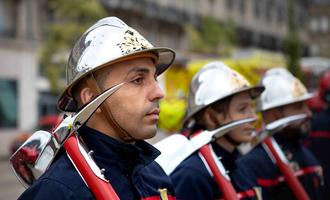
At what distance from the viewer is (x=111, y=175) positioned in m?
2.34

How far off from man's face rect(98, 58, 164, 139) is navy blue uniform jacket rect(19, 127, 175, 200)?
85 mm

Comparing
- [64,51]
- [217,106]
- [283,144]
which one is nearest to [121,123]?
[217,106]

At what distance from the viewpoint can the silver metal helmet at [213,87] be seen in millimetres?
3775

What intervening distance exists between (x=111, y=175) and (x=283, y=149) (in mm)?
2330

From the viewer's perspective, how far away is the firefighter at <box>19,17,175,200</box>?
7.80ft

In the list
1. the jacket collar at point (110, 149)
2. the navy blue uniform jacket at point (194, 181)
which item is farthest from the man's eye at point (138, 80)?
the navy blue uniform jacket at point (194, 181)

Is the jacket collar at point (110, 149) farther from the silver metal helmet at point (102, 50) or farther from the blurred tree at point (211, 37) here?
the blurred tree at point (211, 37)

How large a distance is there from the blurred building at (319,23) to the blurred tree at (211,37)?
105 feet

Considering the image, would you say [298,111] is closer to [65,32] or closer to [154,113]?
[154,113]

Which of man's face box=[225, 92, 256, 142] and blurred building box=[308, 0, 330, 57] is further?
blurred building box=[308, 0, 330, 57]

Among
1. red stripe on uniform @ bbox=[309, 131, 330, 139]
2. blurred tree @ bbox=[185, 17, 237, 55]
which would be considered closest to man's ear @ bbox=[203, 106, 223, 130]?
red stripe on uniform @ bbox=[309, 131, 330, 139]

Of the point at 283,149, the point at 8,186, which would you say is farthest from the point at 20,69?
the point at 283,149

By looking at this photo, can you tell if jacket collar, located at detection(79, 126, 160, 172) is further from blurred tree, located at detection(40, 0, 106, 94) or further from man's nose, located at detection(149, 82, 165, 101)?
blurred tree, located at detection(40, 0, 106, 94)

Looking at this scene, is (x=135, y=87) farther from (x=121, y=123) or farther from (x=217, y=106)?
(x=217, y=106)
